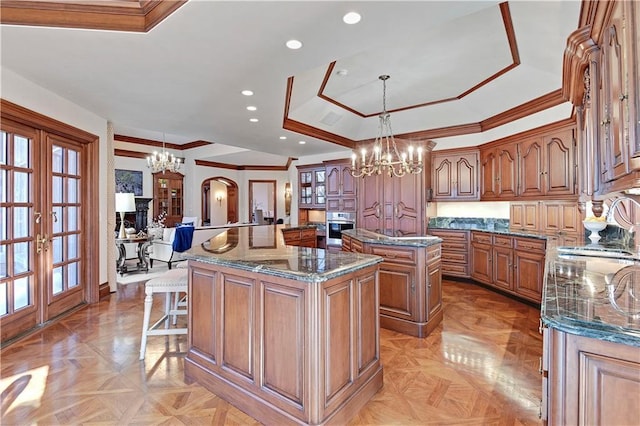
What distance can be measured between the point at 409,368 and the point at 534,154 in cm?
356

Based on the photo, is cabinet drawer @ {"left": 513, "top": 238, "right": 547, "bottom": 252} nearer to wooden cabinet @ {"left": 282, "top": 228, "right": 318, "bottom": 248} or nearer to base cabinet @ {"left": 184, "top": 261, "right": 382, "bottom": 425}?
base cabinet @ {"left": 184, "top": 261, "right": 382, "bottom": 425}

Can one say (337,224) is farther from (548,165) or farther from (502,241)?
(548,165)

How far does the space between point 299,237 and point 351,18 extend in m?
4.04

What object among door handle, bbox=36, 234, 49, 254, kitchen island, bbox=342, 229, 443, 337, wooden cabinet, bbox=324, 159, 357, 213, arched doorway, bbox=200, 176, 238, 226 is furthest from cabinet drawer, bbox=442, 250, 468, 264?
arched doorway, bbox=200, 176, 238, 226

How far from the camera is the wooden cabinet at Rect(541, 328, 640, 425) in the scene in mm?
941

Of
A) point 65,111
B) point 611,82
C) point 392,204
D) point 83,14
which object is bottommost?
point 392,204

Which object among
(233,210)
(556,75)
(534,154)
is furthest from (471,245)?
(233,210)

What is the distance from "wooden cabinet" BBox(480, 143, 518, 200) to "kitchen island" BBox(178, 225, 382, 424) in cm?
367

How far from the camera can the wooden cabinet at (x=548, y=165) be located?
3856mm

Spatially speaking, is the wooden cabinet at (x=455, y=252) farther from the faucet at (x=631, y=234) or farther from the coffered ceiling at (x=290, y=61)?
the faucet at (x=631, y=234)

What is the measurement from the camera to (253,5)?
188 cm

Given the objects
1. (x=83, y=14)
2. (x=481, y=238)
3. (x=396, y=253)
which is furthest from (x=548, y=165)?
(x=83, y=14)

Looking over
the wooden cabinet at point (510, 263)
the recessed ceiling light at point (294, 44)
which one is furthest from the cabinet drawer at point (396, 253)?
the recessed ceiling light at point (294, 44)

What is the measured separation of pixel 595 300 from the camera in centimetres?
124
